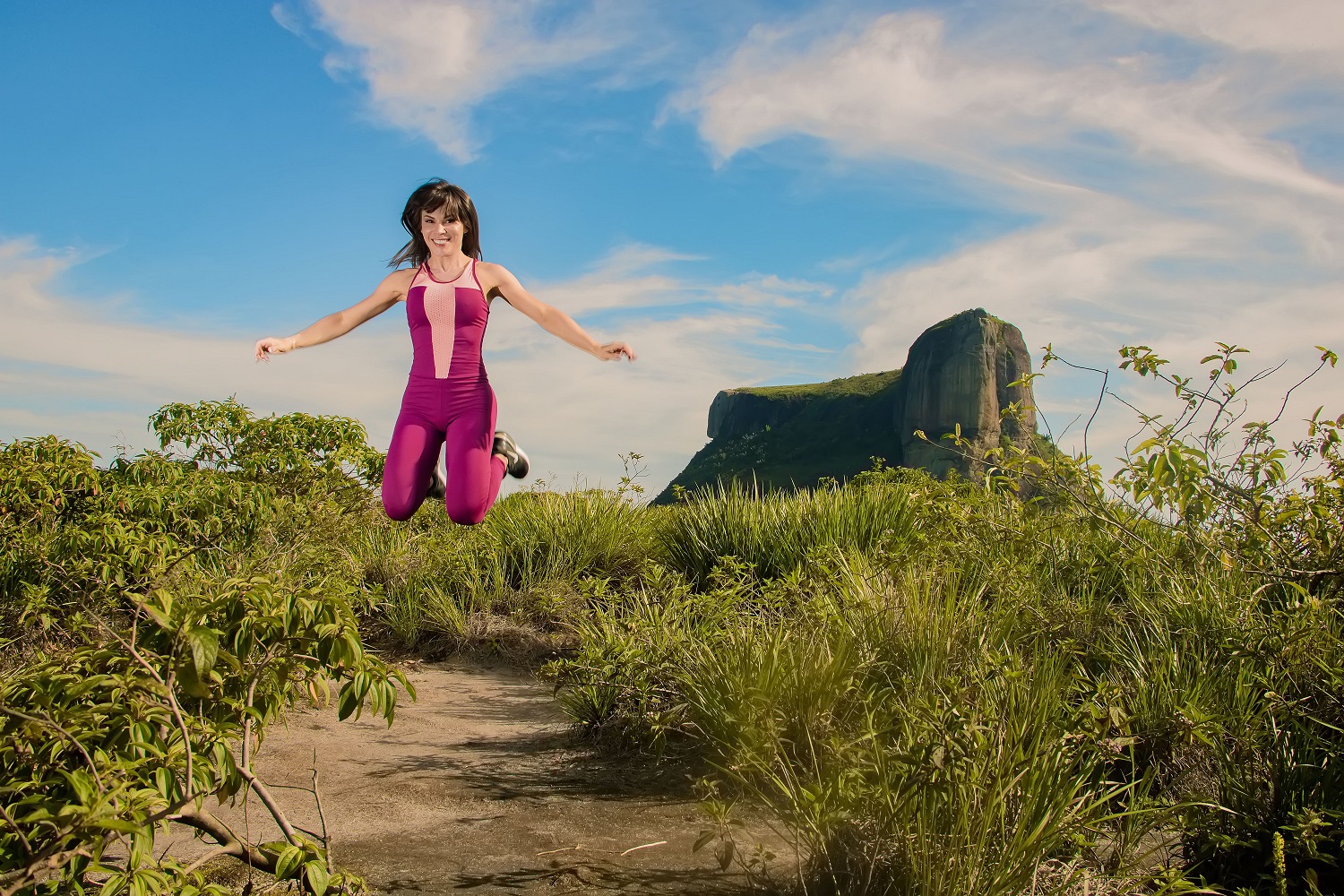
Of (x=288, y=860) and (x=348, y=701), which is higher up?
(x=348, y=701)

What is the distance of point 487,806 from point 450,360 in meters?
2.35

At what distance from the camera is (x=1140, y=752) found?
16.0 ft

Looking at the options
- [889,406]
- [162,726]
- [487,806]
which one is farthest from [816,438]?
[162,726]

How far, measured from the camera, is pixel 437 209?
4.42m

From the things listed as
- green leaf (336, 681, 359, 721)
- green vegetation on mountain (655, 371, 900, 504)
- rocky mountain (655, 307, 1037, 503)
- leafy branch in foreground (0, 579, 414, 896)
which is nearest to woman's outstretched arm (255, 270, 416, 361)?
leafy branch in foreground (0, 579, 414, 896)

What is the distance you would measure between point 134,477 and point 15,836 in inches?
272

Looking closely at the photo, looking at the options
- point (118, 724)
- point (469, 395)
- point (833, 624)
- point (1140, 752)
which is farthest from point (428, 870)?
point (1140, 752)

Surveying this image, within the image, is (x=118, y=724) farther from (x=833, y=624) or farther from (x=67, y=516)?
(x=67, y=516)

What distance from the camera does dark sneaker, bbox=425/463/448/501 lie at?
4.39 metres

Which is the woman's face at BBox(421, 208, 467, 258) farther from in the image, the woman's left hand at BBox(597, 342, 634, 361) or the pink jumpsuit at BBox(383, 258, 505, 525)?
the woman's left hand at BBox(597, 342, 634, 361)

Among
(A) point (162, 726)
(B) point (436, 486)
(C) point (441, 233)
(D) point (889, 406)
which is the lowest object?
(A) point (162, 726)

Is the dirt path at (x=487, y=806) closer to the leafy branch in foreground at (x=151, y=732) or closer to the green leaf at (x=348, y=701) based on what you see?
the leafy branch in foreground at (x=151, y=732)

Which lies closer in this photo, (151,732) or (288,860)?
(288,860)

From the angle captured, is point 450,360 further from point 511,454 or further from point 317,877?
point 317,877
